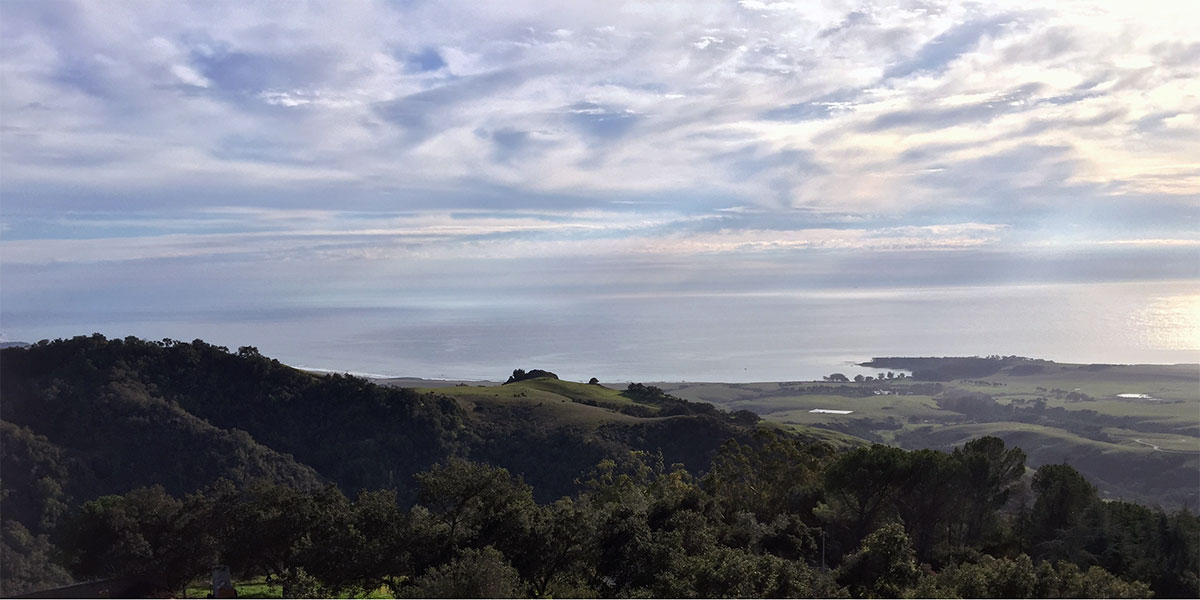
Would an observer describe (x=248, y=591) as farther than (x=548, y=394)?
No

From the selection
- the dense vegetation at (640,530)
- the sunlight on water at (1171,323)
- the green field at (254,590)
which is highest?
the sunlight on water at (1171,323)

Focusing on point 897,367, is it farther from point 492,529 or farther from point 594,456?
point 492,529

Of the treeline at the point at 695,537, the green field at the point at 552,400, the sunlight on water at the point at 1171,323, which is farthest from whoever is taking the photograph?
the sunlight on water at the point at 1171,323

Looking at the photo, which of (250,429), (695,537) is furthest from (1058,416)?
(250,429)

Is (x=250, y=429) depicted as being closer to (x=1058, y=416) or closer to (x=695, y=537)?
(x=695, y=537)

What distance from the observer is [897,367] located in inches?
3770

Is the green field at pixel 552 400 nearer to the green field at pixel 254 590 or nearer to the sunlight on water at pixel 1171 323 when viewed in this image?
the green field at pixel 254 590

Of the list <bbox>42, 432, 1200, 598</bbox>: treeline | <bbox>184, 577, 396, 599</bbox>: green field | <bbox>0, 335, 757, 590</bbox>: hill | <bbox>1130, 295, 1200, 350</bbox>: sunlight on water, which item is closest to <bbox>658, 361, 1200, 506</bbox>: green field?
<bbox>1130, 295, 1200, 350</bbox>: sunlight on water

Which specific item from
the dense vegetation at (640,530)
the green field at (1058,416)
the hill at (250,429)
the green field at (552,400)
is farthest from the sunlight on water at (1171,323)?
the dense vegetation at (640,530)

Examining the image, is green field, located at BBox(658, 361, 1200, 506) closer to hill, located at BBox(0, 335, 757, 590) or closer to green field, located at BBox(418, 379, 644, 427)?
green field, located at BBox(418, 379, 644, 427)

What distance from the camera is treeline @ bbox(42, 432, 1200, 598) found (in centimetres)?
1349

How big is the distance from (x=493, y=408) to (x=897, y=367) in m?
62.0

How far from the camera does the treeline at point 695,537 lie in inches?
531

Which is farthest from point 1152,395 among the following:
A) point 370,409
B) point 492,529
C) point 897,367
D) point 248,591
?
point 248,591
